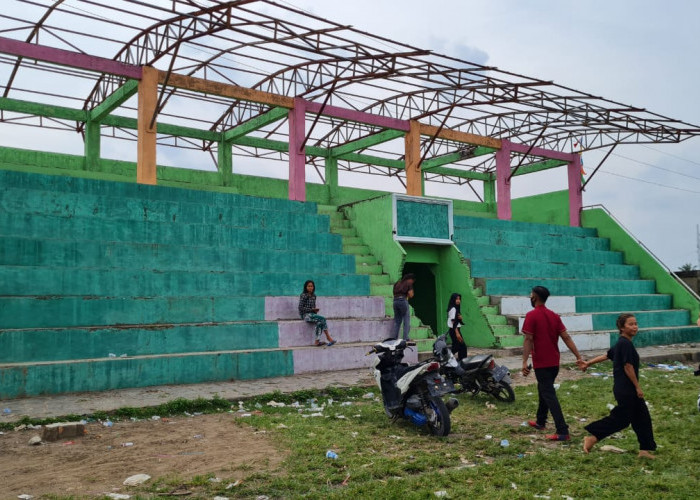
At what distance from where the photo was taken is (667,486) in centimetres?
453

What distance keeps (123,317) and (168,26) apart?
8.35 m

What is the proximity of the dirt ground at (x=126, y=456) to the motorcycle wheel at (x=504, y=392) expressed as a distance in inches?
136

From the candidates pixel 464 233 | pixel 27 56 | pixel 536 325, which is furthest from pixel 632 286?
pixel 27 56

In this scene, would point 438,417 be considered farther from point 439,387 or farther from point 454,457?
point 454,457

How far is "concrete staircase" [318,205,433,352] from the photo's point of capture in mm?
12602

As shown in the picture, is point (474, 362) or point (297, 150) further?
point (297, 150)

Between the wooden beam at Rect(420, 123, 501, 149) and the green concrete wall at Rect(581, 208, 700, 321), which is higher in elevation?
the wooden beam at Rect(420, 123, 501, 149)

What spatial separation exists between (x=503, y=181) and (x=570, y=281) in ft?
29.3

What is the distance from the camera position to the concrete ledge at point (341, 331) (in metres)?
10.9

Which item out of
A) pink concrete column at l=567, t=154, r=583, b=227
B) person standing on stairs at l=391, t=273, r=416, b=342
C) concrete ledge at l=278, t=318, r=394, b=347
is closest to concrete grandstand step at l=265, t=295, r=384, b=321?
concrete ledge at l=278, t=318, r=394, b=347

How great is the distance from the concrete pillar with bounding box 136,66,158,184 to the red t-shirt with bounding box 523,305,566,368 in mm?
12190

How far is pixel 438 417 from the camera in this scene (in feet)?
21.0

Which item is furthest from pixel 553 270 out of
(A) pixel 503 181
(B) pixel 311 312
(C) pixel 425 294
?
(B) pixel 311 312

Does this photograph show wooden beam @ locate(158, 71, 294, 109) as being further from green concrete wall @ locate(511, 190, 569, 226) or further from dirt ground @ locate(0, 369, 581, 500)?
green concrete wall @ locate(511, 190, 569, 226)
